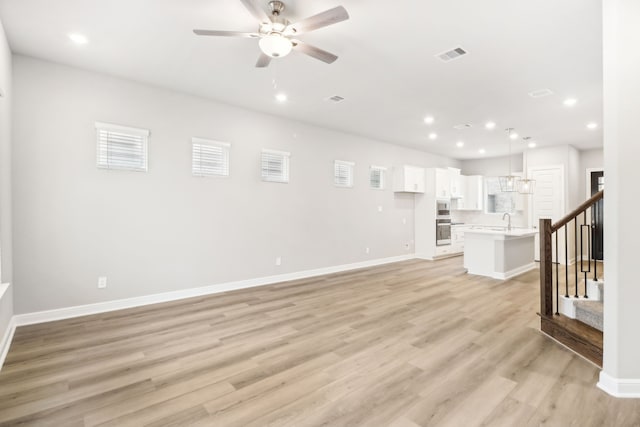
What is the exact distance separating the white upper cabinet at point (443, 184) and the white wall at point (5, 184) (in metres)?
8.31

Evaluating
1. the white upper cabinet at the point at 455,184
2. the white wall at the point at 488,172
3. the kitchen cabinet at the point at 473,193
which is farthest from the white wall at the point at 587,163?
the white upper cabinet at the point at 455,184

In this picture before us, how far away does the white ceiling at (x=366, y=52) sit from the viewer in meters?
2.67

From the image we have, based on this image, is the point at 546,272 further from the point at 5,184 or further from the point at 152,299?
the point at 5,184

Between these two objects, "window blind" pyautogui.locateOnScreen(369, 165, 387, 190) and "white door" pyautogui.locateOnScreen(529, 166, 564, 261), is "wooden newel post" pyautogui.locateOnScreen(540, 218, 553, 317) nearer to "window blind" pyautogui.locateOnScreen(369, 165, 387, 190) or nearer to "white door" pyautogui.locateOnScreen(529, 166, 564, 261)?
"window blind" pyautogui.locateOnScreen(369, 165, 387, 190)

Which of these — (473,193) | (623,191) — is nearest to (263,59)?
(623,191)

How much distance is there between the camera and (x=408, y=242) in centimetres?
837

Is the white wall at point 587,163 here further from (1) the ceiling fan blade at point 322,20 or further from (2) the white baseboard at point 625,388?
(1) the ceiling fan blade at point 322,20

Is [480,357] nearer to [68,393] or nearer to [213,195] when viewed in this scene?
[68,393]

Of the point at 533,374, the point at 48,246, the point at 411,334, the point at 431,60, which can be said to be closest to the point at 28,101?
the point at 48,246

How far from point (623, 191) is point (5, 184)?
5571 millimetres

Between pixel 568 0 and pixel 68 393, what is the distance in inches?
196

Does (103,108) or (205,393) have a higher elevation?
(103,108)

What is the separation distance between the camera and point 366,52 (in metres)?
3.36

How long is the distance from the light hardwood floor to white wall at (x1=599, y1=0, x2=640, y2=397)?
29 centimetres
